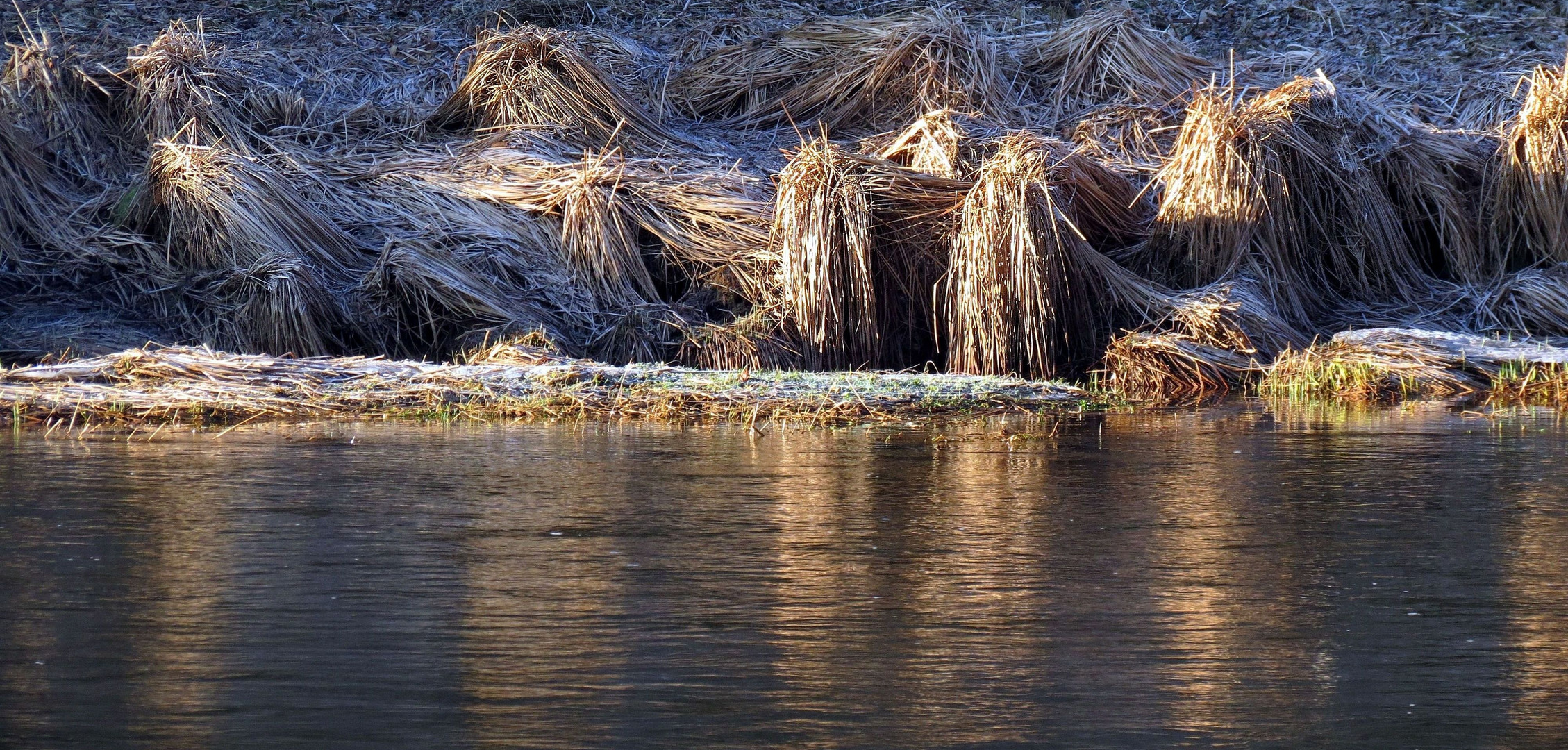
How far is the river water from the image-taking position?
12.7ft

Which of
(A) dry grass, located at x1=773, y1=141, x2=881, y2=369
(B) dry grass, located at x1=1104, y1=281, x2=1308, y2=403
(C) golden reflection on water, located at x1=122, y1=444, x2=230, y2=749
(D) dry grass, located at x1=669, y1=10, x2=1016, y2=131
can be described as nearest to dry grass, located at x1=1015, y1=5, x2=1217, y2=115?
(D) dry grass, located at x1=669, y1=10, x2=1016, y2=131

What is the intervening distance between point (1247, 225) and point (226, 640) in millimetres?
9331

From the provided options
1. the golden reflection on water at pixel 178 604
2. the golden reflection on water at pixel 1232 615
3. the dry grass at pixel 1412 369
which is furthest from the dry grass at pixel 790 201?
the golden reflection on water at pixel 178 604

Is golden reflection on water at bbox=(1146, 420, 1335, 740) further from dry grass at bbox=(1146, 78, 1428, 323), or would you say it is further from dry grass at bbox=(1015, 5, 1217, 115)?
dry grass at bbox=(1015, 5, 1217, 115)

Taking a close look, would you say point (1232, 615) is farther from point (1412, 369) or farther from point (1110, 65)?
point (1110, 65)

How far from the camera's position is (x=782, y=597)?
497 cm

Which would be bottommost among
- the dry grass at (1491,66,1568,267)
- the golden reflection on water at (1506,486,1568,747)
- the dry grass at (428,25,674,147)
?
the golden reflection on water at (1506,486,1568,747)

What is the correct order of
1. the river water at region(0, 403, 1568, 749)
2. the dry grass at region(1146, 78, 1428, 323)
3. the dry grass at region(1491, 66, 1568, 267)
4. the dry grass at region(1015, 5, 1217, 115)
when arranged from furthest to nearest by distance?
the dry grass at region(1015, 5, 1217, 115)
the dry grass at region(1491, 66, 1568, 267)
the dry grass at region(1146, 78, 1428, 323)
the river water at region(0, 403, 1568, 749)

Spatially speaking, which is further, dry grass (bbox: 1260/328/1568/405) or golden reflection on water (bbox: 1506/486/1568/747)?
dry grass (bbox: 1260/328/1568/405)

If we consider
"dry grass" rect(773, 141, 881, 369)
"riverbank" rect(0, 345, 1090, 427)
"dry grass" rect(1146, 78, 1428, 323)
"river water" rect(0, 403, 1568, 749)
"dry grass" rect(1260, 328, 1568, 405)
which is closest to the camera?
"river water" rect(0, 403, 1568, 749)

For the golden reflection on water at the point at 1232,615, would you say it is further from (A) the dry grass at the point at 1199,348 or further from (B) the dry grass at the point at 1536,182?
(B) the dry grass at the point at 1536,182

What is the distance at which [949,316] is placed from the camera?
11.5m

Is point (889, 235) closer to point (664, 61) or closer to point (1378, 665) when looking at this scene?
point (664, 61)

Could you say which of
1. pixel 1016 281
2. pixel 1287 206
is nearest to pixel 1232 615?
pixel 1016 281
